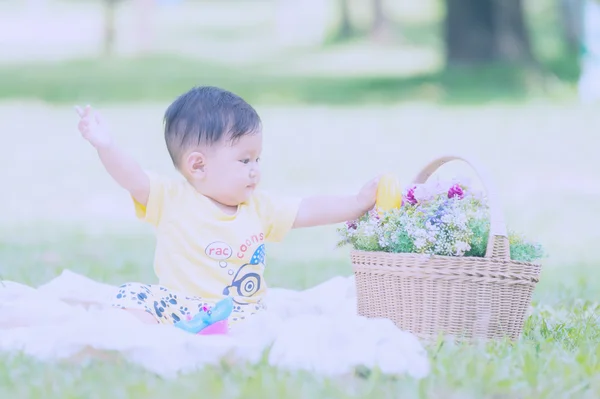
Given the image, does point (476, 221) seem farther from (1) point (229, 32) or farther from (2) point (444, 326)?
(1) point (229, 32)

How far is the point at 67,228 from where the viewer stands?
8227 millimetres

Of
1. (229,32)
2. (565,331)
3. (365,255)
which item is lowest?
(229,32)

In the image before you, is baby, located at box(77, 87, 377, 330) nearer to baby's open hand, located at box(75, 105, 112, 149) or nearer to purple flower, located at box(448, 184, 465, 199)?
baby's open hand, located at box(75, 105, 112, 149)

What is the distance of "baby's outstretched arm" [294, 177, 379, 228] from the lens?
4.46 m

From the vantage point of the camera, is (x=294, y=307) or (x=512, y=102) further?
(x=512, y=102)

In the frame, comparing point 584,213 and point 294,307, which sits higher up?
point 294,307

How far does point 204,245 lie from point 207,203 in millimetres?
200

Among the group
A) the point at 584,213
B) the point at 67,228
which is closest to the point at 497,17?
the point at 584,213

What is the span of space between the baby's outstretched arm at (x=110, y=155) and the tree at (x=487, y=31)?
14.1 m

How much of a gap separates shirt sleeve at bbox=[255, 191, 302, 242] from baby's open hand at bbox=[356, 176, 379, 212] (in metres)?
0.29

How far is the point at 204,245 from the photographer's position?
431 centimetres

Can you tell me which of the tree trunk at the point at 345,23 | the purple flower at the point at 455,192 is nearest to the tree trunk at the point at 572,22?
the tree trunk at the point at 345,23

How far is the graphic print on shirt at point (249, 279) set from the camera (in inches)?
171

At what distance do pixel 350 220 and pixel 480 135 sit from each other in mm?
8957
